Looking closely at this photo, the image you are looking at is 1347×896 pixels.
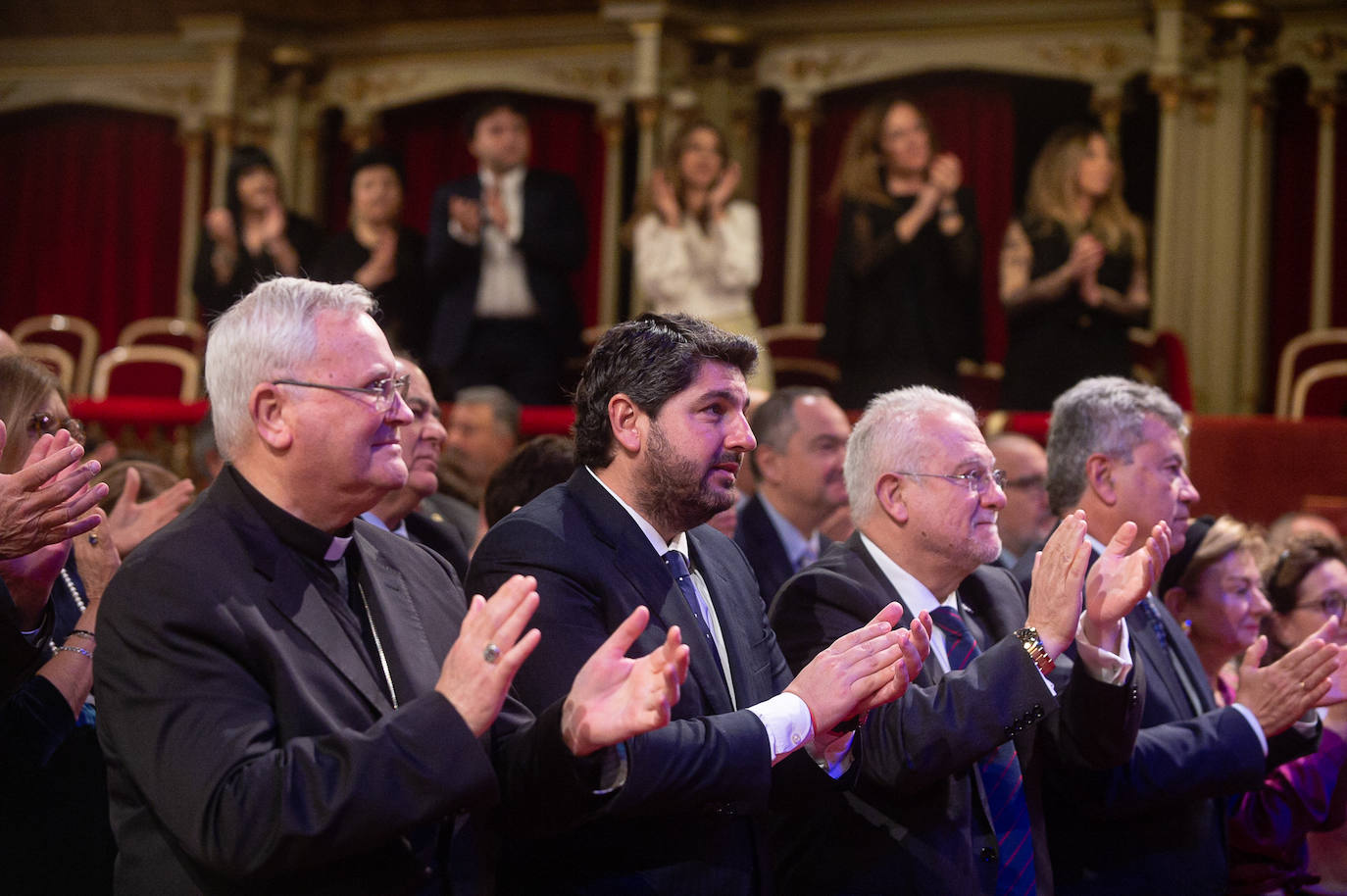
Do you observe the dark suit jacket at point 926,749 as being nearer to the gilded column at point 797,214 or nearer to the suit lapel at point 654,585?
the suit lapel at point 654,585

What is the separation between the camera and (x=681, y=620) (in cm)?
224

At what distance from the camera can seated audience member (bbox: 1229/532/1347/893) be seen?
10.5 ft

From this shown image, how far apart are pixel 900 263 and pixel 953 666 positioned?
3611 millimetres

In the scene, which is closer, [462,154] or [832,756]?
[832,756]

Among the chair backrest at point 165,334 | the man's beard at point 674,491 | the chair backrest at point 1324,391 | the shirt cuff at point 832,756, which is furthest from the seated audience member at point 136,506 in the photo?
the chair backrest at point 165,334

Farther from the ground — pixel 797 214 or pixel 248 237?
pixel 797 214

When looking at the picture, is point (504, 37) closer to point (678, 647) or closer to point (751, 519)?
point (751, 519)

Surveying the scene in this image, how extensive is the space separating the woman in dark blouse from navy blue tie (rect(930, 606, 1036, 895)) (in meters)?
3.46

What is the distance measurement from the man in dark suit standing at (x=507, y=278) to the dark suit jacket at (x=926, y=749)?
3.91 m

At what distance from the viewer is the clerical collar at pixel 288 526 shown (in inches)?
73.9

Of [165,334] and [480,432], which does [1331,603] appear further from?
[165,334]

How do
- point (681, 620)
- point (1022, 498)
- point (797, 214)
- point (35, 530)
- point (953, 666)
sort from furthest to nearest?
point (797, 214), point (1022, 498), point (953, 666), point (681, 620), point (35, 530)

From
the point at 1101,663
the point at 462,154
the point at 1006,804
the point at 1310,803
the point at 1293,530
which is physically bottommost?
the point at 1310,803

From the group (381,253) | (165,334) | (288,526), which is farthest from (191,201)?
(288,526)
